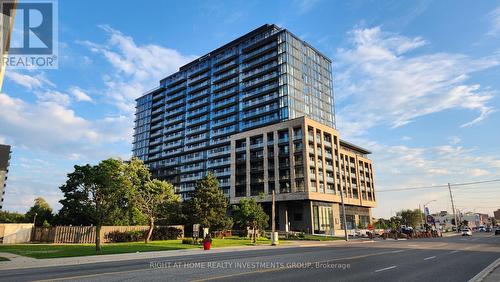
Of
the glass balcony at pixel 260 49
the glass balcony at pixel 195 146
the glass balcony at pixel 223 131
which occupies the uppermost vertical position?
the glass balcony at pixel 260 49

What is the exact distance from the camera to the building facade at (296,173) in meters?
73.9

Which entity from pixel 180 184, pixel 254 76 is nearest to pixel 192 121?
pixel 180 184

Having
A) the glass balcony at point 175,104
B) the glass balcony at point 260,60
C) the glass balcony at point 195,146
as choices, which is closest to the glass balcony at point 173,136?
the glass balcony at point 195,146

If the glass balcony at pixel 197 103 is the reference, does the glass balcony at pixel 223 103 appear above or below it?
below

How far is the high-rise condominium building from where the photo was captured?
89.8 m

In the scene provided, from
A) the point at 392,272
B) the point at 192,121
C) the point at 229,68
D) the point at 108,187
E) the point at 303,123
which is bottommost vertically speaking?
the point at 392,272

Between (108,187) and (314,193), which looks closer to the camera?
(108,187)

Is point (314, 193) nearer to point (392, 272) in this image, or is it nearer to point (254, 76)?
point (254, 76)

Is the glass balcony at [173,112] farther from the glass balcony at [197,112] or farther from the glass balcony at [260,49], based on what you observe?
the glass balcony at [260,49]

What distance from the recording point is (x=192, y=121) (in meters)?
114

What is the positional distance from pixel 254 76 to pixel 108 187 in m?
73.4

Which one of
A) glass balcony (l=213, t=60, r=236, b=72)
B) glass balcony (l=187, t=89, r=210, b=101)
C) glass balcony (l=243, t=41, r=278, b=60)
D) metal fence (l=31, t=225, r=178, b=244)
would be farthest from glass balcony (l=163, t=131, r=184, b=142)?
metal fence (l=31, t=225, r=178, b=244)

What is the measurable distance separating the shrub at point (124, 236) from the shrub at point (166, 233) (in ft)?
8.62

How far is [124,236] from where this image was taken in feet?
129
